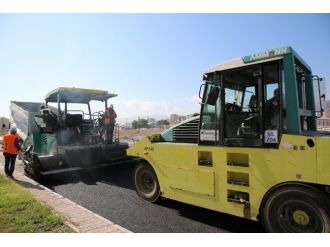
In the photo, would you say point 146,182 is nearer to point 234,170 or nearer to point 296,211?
point 234,170

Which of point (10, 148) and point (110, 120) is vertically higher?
point (110, 120)

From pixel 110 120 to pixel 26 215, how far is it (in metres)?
5.60

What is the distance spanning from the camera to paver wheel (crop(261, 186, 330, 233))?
137 inches

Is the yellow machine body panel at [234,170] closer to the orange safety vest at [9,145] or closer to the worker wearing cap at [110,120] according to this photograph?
the worker wearing cap at [110,120]

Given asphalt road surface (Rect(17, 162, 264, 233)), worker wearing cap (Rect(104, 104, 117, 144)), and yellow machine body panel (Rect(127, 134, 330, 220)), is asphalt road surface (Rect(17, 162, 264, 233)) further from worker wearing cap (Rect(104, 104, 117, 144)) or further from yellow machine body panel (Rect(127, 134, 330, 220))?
worker wearing cap (Rect(104, 104, 117, 144))

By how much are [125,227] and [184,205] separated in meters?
1.48

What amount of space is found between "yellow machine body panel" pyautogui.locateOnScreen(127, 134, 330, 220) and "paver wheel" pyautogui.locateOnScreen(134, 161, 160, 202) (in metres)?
0.26

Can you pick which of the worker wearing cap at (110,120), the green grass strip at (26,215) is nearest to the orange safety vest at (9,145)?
the green grass strip at (26,215)

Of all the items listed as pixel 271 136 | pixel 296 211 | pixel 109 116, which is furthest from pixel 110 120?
pixel 296 211

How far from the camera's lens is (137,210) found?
5305mm

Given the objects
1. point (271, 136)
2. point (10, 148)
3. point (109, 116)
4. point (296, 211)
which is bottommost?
point (296, 211)

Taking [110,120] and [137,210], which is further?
[110,120]
